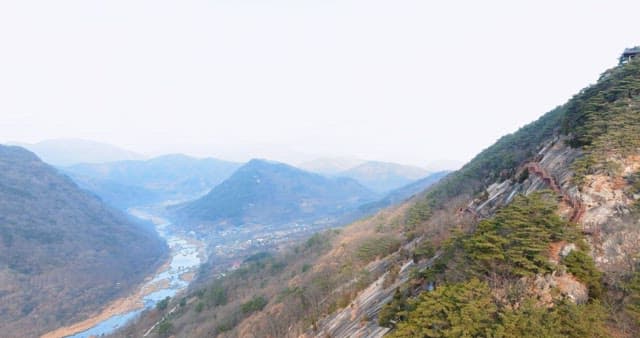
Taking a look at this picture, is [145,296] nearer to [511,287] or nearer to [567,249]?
[511,287]

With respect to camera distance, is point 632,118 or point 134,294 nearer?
point 632,118

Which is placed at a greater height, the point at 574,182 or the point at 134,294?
the point at 574,182

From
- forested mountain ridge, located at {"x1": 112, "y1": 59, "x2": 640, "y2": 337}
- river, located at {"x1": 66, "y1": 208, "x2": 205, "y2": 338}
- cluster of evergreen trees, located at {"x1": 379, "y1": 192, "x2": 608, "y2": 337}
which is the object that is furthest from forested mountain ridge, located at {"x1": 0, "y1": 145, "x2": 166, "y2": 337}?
cluster of evergreen trees, located at {"x1": 379, "y1": 192, "x2": 608, "y2": 337}

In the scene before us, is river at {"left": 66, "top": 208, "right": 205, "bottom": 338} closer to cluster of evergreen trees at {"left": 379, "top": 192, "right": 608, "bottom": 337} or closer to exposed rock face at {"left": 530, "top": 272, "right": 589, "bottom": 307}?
cluster of evergreen trees at {"left": 379, "top": 192, "right": 608, "bottom": 337}

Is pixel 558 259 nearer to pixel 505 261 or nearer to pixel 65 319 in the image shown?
pixel 505 261

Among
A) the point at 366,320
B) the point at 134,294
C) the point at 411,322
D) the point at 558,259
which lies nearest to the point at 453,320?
the point at 411,322

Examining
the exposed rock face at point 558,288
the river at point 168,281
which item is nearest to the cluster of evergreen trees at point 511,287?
the exposed rock face at point 558,288
